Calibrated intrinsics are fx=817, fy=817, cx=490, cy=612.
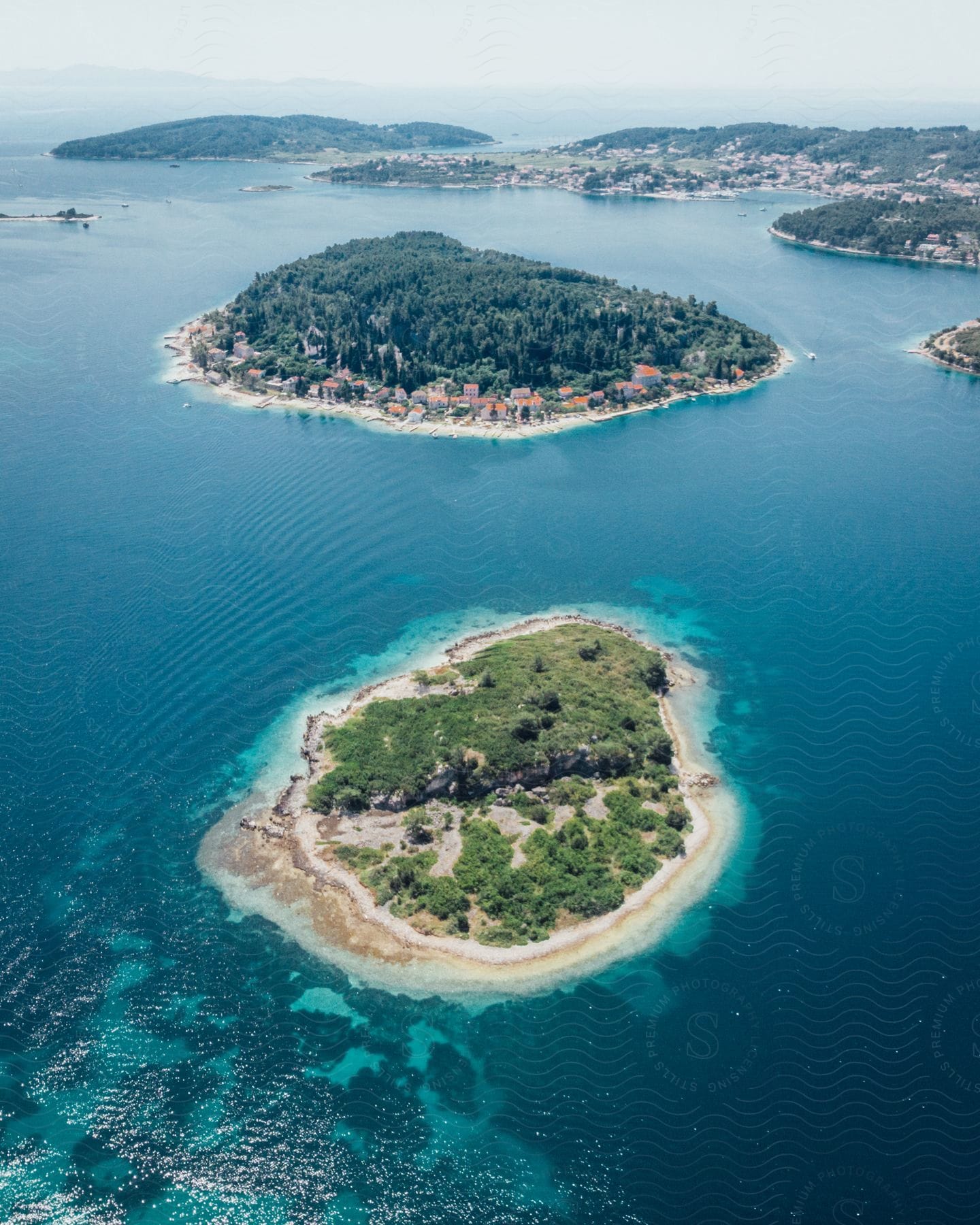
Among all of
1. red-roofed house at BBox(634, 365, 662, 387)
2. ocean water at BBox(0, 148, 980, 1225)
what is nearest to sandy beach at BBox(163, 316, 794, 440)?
red-roofed house at BBox(634, 365, 662, 387)

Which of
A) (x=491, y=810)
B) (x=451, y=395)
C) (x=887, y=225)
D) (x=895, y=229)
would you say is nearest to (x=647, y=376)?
(x=451, y=395)

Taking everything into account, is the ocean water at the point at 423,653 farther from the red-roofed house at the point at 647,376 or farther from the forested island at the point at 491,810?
the red-roofed house at the point at 647,376

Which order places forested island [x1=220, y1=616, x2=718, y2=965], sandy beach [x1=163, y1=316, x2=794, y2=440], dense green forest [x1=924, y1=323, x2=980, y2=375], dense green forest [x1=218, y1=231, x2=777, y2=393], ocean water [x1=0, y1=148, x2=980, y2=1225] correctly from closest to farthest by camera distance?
1. ocean water [x1=0, y1=148, x2=980, y2=1225]
2. forested island [x1=220, y1=616, x2=718, y2=965]
3. sandy beach [x1=163, y1=316, x2=794, y2=440]
4. dense green forest [x1=218, y1=231, x2=777, y2=393]
5. dense green forest [x1=924, y1=323, x2=980, y2=375]

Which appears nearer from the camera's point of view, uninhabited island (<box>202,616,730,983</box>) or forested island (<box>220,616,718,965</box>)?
uninhabited island (<box>202,616,730,983</box>)

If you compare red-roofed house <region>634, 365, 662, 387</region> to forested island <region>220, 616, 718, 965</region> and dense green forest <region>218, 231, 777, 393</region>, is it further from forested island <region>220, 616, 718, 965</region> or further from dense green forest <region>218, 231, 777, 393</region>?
forested island <region>220, 616, 718, 965</region>

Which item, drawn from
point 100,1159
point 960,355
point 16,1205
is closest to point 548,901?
point 100,1159

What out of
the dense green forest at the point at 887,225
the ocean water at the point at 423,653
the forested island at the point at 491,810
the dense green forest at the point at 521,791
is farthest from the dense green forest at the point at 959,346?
the forested island at the point at 491,810
